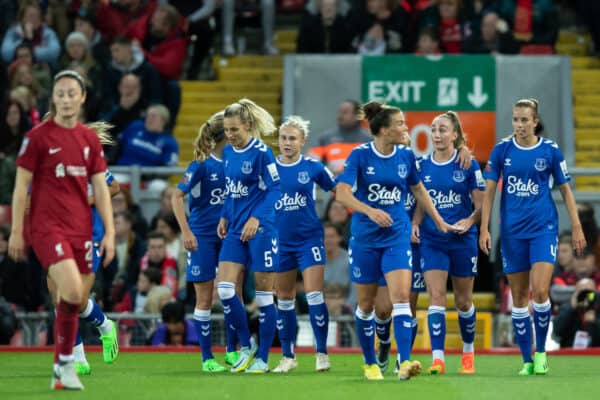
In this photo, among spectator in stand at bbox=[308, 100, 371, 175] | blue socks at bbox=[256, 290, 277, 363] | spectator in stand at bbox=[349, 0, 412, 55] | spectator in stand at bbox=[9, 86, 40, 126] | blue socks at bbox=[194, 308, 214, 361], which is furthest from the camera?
spectator in stand at bbox=[349, 0, 412, 55]

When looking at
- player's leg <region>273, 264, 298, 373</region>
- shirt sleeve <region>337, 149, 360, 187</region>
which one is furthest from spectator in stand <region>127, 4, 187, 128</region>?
shirt sleeve <region>337, 149, 360, 187</region>

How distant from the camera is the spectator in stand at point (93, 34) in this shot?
21.4 meters

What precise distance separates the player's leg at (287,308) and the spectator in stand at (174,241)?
3.96 meters

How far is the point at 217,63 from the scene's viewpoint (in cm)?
2234

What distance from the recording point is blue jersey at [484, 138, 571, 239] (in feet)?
44.0

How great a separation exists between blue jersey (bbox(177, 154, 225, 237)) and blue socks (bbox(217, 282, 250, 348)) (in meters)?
0.73

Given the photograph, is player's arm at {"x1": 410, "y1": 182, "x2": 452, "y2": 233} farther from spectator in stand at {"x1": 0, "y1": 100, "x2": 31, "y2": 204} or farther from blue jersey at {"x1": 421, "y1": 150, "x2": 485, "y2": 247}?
spectator in stand at {"x1": 0, "y1": 100, "x2": 31, "y2": 204}

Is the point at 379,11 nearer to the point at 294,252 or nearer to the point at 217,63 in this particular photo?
the point at 217,63

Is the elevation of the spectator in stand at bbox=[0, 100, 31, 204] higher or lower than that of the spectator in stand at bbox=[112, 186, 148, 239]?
higher

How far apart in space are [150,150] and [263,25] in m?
3.76

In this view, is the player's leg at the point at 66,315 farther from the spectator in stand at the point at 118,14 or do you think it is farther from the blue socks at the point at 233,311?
the spectator in stand at the point at 118,14

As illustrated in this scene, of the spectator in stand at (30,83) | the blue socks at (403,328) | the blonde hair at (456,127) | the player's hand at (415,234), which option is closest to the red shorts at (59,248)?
the blue socks at (403,328)

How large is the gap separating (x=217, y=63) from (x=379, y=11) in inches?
100.0

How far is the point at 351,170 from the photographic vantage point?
12.4 metres
